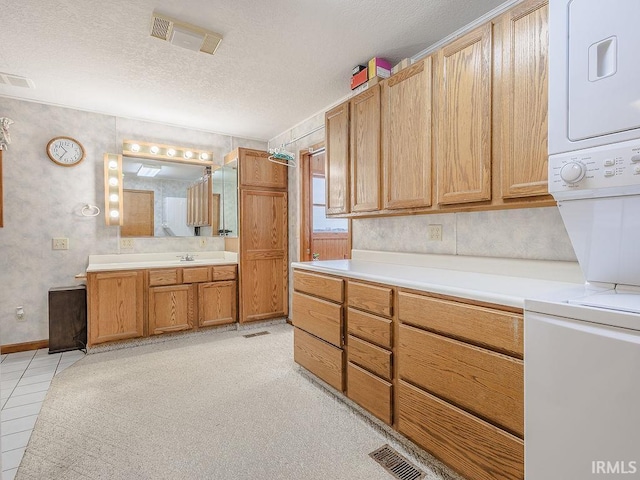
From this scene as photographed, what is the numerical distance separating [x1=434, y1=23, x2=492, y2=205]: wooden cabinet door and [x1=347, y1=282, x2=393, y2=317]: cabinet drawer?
628mm

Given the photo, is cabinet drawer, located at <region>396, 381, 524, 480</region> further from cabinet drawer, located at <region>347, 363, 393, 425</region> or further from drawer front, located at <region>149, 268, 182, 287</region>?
drawer front, located at <region>149, 268, 182, 287</region>

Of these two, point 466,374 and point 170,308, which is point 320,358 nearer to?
point 466,374

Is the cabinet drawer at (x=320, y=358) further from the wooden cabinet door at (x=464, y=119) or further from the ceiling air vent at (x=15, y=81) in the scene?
the ceiling air vent at (x=15, y=81)

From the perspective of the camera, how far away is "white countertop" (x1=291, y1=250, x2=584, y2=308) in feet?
4.45

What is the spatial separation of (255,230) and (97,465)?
104 inches

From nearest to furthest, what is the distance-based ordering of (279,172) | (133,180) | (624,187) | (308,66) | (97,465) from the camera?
(624,187), (97,465), (308,66), (133,180), (279,172)

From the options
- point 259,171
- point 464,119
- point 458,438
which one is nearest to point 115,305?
point 259,171

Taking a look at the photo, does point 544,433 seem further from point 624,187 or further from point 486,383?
point 624,187

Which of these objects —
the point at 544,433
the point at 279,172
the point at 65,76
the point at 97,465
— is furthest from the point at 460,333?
the point at 65,76

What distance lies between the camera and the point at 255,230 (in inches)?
154

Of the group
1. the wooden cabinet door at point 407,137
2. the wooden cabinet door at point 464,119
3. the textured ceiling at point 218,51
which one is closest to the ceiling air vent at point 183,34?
the textured ceiling at point 218,51

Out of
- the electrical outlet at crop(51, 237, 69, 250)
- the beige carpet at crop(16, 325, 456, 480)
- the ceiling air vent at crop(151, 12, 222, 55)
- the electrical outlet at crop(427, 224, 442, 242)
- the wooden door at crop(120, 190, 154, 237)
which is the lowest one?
the beige carpet at crop(16, 325, 456, 480)

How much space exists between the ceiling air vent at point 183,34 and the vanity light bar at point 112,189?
1.89m

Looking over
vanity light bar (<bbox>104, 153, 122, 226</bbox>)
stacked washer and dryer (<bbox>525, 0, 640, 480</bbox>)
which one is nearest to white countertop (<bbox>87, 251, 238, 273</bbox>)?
vanity light bar (<bbox>104, 153, 122, 226</bbox>)
